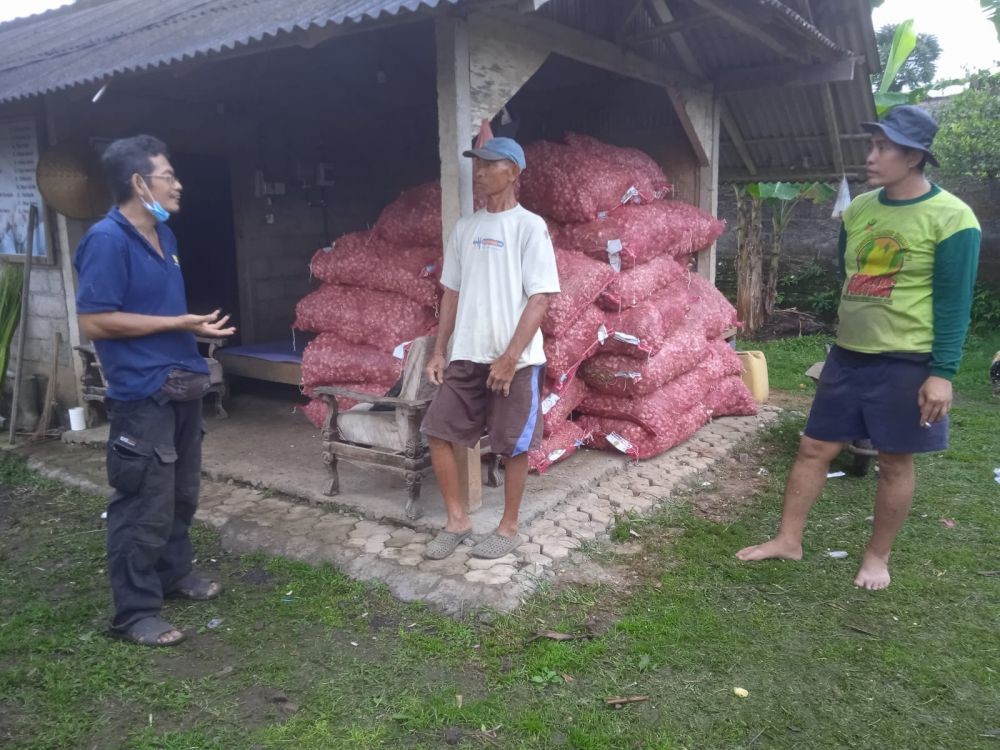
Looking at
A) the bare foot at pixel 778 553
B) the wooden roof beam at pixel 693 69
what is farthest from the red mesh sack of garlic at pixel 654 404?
the wooden roof beam at pixel 693 69

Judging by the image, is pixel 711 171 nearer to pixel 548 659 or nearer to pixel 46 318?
pixel 548 659

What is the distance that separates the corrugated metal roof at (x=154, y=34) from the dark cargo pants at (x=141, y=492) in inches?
73.4

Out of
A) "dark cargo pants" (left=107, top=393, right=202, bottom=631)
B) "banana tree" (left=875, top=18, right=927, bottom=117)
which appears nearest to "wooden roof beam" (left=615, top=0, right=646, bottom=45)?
"dark cargo pants" (left=107, top=393, right=202, bottom=631)

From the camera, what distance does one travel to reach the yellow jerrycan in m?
6.93

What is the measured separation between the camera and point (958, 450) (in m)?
5.68

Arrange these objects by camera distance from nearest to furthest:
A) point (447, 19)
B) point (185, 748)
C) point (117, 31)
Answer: point (185, 748) → point (447, 19) → point (117, 31)

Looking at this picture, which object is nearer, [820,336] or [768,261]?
[820,336]

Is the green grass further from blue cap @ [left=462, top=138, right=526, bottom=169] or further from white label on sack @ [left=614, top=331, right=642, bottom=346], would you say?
blue cap @ [left=462, top=138, right=526, bottom=169]

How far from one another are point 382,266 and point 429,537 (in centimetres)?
203

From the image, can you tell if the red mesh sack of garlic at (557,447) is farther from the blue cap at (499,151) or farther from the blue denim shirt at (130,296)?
the blue denim shirt at (130,296)

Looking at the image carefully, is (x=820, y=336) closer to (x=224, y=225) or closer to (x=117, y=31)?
(x=224, y=225)

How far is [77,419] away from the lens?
5980mm

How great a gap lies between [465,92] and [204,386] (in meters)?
1.84

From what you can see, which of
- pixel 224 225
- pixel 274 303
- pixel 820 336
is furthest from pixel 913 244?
pixel 820 336
